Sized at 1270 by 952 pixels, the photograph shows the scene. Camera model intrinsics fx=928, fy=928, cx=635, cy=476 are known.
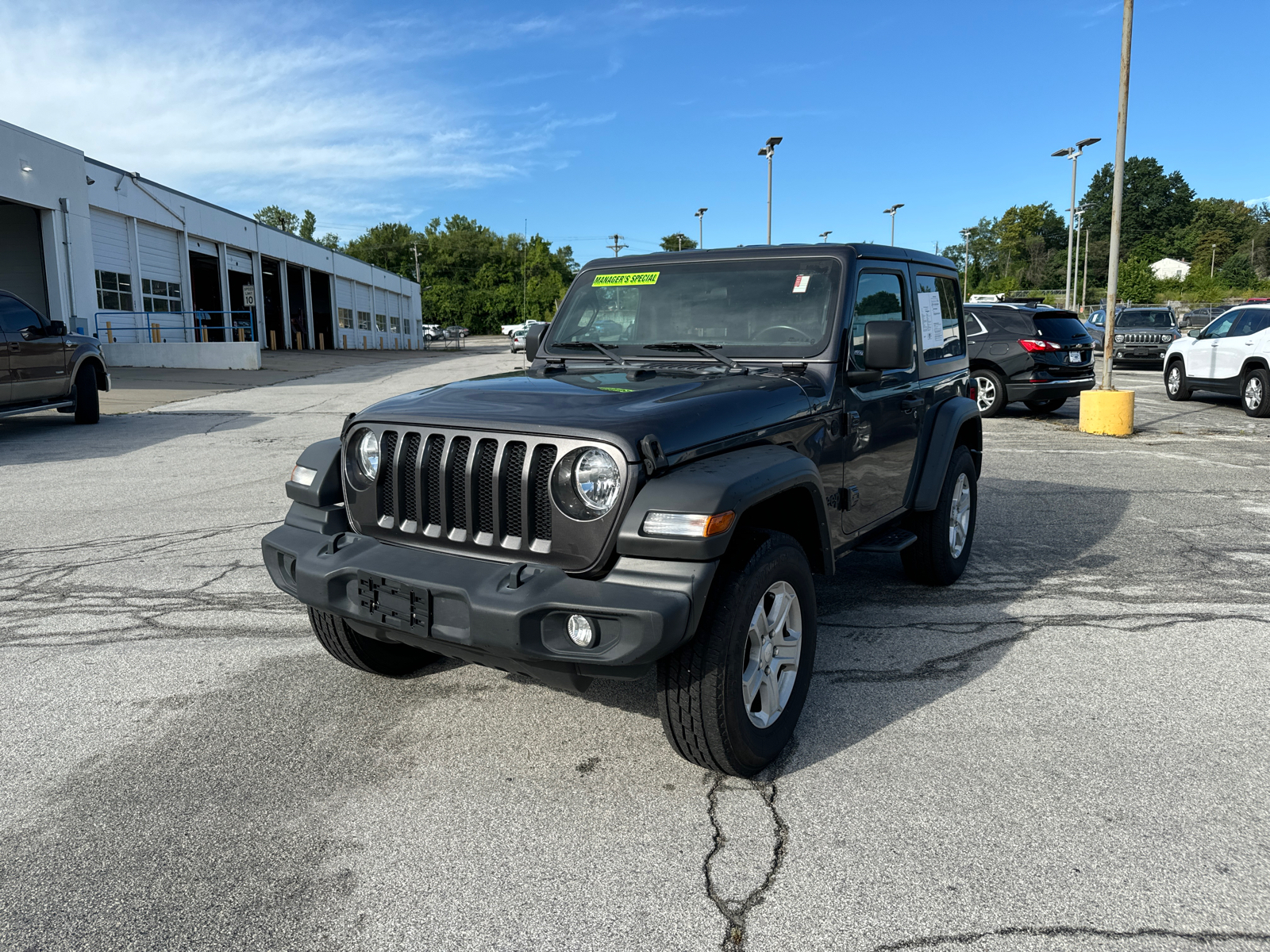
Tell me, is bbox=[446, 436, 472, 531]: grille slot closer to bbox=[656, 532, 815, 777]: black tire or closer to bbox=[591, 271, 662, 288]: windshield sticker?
bbox=[656, 532, 815, 777]: black tire

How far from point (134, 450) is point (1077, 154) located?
3521 cm

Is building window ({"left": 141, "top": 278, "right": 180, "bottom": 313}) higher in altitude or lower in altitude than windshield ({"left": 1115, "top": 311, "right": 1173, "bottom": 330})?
higher

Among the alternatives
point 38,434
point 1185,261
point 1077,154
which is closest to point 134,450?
point 38,434

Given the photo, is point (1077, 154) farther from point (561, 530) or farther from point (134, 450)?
point (561, 530)

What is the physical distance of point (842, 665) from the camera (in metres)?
4.15

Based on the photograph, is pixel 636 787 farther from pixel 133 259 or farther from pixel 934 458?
pixel 133 259

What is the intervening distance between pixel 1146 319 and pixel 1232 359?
475 inches

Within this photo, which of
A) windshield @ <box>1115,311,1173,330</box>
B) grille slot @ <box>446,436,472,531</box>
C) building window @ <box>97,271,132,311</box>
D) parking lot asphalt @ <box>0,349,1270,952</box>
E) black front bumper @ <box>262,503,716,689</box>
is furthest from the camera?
building window @ <box>97,271,132,311</box>

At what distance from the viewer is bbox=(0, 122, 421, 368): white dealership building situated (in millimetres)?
23516

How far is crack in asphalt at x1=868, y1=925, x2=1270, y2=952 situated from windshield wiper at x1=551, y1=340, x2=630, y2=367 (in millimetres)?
2579

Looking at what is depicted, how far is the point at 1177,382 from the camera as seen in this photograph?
1666cm

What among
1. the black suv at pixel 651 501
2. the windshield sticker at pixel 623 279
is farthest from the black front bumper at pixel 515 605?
the windshield sticker at pixel 623 279

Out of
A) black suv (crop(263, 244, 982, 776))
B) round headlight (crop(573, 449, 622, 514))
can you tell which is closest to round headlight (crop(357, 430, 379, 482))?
black suv (crop(263, 244, 982, 776))

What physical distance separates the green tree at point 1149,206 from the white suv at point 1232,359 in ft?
384
